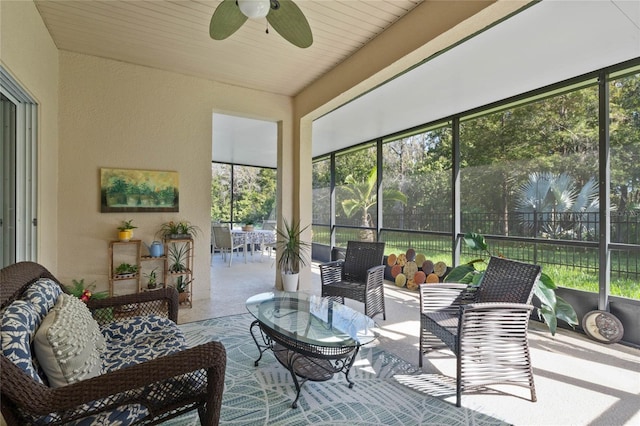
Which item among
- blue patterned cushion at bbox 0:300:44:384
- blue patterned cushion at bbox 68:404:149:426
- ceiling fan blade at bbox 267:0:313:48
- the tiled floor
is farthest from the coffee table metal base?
ceiling fan blade at bbox 267:0:313:48

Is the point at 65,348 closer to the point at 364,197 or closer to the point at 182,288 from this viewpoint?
the point at 182,288

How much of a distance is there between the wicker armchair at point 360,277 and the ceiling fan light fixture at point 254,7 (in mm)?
2510

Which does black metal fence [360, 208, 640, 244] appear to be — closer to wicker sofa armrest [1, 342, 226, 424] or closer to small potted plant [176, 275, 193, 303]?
small potted plant [176, 275, 193, 303]

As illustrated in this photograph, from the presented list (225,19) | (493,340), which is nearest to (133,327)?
(225,19)

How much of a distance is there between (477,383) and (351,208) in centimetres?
494

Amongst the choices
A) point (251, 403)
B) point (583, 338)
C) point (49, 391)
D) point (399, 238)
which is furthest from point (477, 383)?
point (399, 238)

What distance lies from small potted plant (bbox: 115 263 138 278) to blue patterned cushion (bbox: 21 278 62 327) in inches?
77.8

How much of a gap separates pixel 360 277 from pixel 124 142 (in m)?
3.28

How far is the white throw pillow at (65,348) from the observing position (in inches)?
48.6

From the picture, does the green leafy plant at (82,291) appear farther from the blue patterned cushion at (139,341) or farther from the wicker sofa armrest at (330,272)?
the wicker sofa armrest at (330,272)

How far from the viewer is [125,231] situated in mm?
3584

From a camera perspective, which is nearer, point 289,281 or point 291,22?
point 291,22

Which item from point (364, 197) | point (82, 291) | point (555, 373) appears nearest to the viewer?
point (555, 373)

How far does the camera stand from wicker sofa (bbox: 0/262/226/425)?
1103 mm
